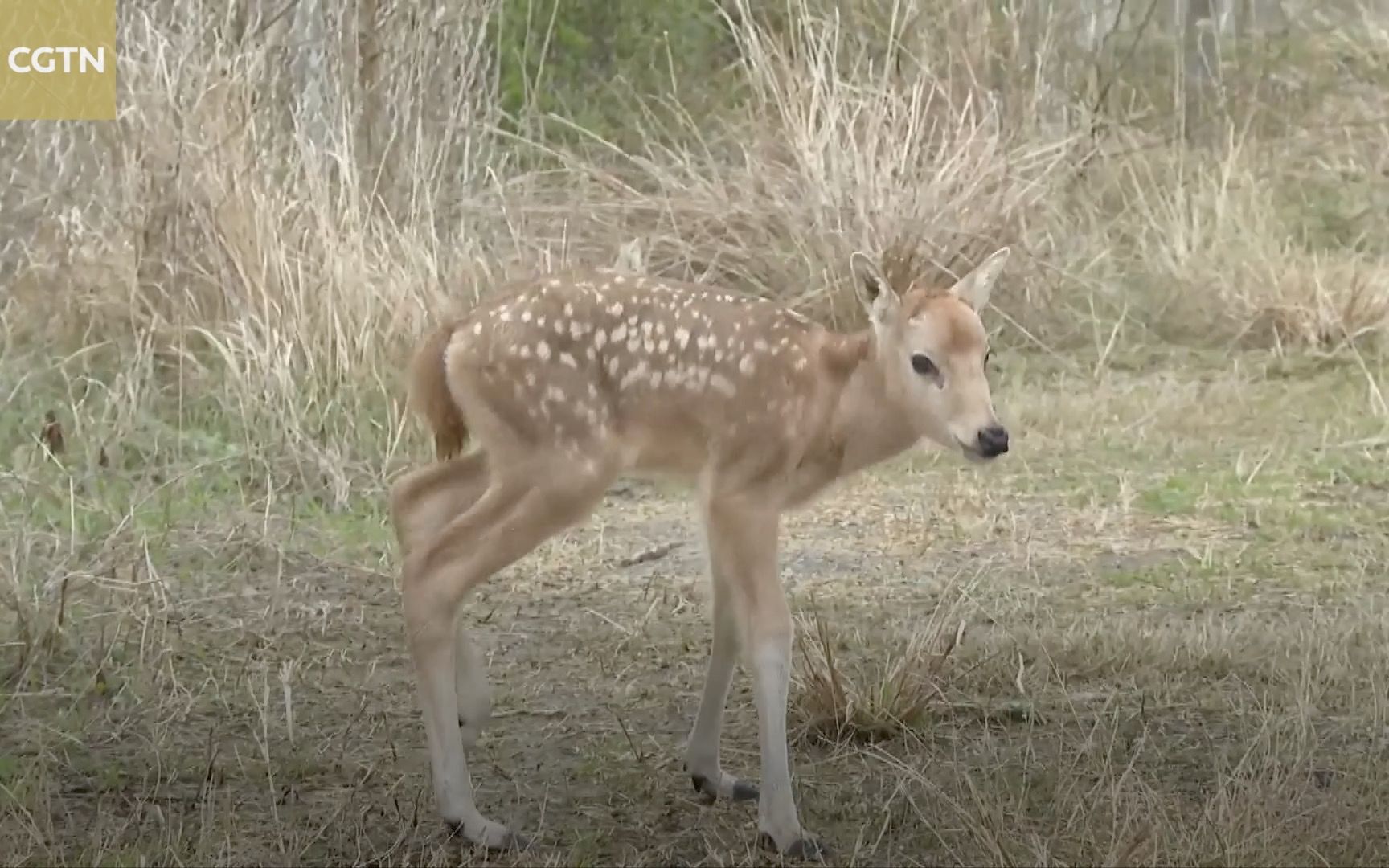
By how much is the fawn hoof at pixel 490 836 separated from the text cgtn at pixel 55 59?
435cm

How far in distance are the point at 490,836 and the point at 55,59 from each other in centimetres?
447

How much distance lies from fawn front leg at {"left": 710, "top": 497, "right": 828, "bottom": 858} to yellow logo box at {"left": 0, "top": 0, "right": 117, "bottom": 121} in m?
4.04

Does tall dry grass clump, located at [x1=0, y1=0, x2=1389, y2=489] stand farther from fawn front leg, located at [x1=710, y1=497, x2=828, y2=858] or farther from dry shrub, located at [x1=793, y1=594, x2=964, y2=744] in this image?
fawn front leg, located at [x1=710, y1=497, x2=828, y2=858]

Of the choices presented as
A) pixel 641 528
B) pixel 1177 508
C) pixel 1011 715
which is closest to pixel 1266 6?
pixel 1177 508

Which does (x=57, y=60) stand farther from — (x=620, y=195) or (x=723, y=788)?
(x=723, y=788)

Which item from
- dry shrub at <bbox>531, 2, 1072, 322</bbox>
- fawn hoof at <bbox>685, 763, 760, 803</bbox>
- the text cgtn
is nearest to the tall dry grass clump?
dry shrub at <bbox>531, 2, 1072, 322</bbox>

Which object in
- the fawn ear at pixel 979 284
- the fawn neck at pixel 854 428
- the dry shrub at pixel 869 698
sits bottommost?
the dry shrub at pixel 869 698

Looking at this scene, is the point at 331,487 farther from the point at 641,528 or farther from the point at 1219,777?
the point at 1219,777

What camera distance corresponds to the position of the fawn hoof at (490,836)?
3.73 m

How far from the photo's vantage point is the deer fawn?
391 cm

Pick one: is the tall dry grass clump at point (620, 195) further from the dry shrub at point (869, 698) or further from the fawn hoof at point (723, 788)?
the fawn hoof at point (723, 788)

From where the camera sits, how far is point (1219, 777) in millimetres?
3793

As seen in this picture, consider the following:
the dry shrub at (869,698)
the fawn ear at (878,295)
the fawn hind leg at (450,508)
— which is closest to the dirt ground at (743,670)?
the dry shrub at (869,698)

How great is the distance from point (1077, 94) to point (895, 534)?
4.93m
